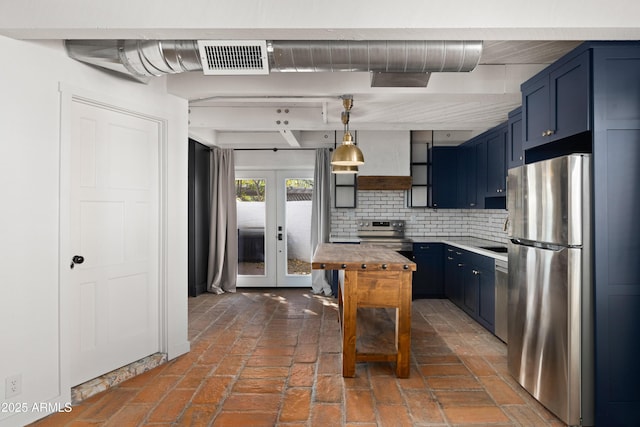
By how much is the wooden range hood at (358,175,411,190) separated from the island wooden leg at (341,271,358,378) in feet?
10.1

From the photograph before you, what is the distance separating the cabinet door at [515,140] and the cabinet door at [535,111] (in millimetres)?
830

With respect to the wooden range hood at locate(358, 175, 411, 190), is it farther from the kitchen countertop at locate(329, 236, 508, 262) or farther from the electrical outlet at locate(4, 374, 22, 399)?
the electrical outlet at locate(4, 374, 22, 399)

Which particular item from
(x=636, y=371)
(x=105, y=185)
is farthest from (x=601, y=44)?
(x=105, y=185)

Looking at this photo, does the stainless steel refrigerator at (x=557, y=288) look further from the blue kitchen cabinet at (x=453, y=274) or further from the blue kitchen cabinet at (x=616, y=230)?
the blue kitchen cabinet at (x=453, y=274)

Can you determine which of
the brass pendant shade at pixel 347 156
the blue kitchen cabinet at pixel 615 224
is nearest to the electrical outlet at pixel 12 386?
the brass pendant shade at pixel 347 156

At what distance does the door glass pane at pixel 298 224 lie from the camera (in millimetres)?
6664

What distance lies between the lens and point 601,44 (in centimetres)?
238

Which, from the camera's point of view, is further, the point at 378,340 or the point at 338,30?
the point at 378,340

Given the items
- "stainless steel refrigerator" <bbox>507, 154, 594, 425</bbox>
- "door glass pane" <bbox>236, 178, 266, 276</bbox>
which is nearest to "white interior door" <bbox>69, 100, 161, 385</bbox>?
"stainless steel refrigerator" <bbox>507, 154, 594, 425</bbox>

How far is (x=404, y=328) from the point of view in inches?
124

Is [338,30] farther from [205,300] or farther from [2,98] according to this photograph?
[205,300]

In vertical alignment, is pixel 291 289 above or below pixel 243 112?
below

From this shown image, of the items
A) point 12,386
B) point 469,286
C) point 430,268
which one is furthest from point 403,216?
point 12,386

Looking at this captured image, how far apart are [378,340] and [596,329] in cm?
172
